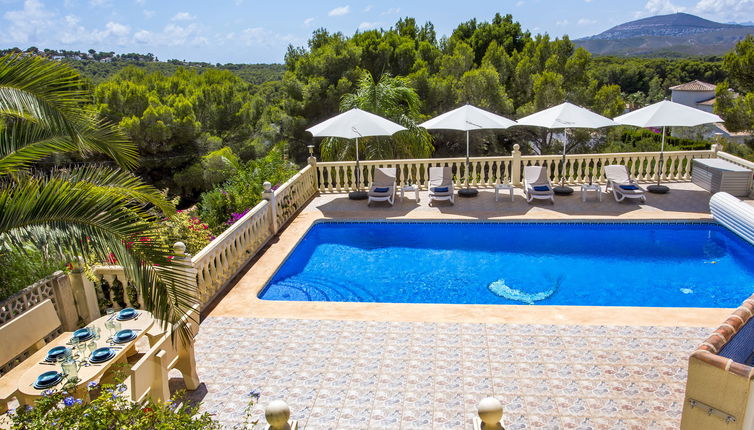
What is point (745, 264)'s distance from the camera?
383 inches

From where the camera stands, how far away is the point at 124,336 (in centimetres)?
544

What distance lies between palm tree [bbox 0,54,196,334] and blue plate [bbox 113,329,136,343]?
1225 mm

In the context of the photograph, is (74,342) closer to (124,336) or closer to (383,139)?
(124,336)

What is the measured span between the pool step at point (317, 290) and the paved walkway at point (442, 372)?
1552 mm

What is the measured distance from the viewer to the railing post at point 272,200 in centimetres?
1058

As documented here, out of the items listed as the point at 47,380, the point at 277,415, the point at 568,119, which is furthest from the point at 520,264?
the point at 47,380

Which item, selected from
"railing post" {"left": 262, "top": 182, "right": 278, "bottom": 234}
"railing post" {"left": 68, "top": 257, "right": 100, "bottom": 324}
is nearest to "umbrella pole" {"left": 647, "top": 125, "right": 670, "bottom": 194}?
"railing post" {"left": 262, "top": 182, "right": 278, "bottom": 234}

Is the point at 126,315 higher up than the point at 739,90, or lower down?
lower down

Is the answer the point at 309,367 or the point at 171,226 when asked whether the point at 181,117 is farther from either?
the point at 309,367

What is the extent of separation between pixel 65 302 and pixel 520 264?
733 cm

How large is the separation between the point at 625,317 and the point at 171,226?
6838mm

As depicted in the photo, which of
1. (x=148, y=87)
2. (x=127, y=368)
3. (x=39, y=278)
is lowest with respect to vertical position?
(x=127, y=368)

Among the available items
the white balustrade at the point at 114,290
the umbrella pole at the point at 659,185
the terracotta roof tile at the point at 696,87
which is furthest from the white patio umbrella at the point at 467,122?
the terracotta roof tile at the point at 696,87

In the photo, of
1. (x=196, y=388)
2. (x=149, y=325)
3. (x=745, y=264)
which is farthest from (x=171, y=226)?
(x=745, y=264)
